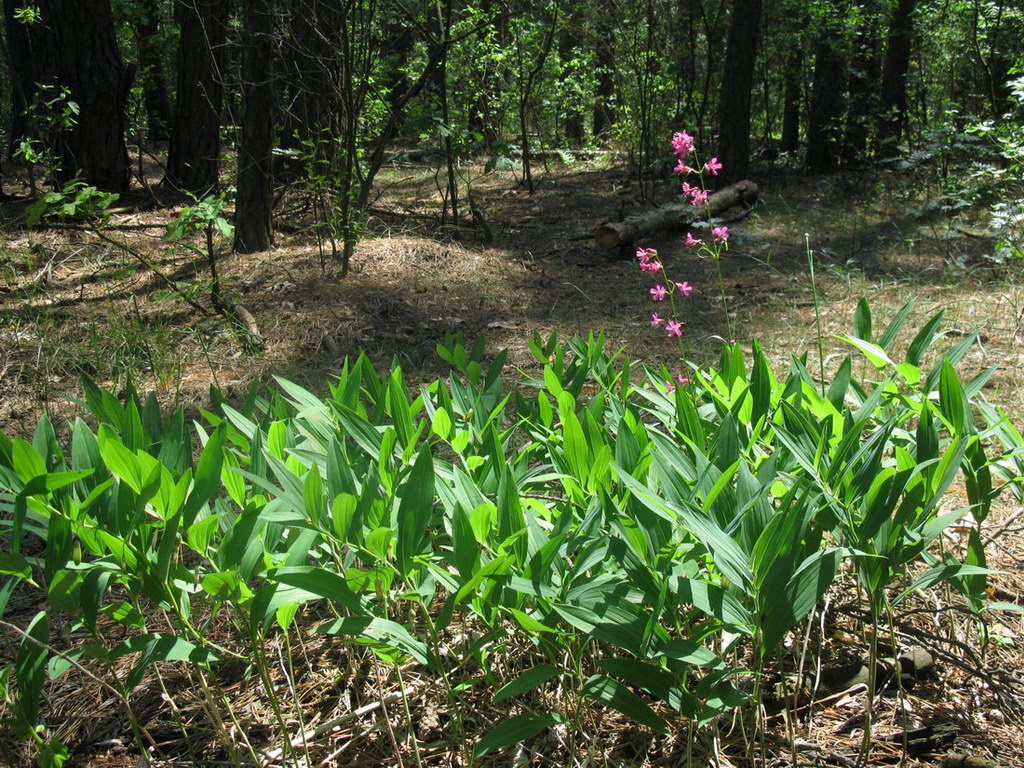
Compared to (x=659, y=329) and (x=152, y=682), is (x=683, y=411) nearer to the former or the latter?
(x=152, y=682)

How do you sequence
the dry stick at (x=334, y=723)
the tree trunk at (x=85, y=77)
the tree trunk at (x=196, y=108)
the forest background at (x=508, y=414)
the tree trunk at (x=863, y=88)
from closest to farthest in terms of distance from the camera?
the forest background at (x=508, y=414) → the dry stick at (x=334, y=723) → the tree trunk at (x=85, y=77) → the tree trunk at (x=196, y=108) → the tree trunk at (x=863, y=88)

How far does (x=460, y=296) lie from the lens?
5625 mm

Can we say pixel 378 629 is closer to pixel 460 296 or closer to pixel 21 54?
pixel 460 296

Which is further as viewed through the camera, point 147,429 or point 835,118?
point 835,118

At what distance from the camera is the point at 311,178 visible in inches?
237

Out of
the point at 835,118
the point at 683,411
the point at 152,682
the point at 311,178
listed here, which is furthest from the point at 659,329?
the point at 835,118

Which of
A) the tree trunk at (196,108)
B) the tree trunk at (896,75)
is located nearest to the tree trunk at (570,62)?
the tree trunk at (896,75)

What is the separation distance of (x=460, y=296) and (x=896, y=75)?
6.68 m

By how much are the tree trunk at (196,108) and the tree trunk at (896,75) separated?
23.0 ft

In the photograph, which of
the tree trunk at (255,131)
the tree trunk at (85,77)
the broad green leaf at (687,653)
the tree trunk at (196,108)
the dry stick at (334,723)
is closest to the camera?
the broad green leaf at (687,653)

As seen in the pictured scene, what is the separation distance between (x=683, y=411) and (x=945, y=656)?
747 mm

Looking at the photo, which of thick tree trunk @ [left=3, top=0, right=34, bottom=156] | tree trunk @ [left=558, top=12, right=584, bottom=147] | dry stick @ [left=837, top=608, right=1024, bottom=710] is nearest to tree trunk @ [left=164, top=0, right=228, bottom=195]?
thick tree trunk @ [left=3, top=0, right=34, bottom=156]

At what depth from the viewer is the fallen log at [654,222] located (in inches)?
269

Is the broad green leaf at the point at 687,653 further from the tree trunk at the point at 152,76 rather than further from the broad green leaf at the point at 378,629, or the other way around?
the tree trunk at the point at 152,76
